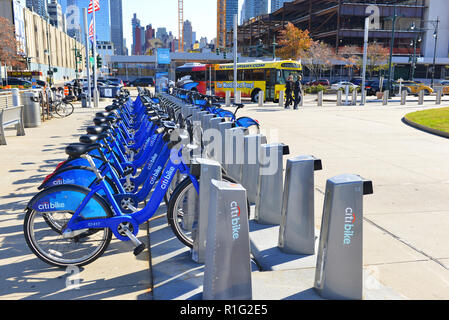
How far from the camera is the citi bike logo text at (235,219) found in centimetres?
280

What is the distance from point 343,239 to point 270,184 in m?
1.64

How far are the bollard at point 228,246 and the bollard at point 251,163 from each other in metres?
2.18

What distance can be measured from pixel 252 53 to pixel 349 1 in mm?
23868

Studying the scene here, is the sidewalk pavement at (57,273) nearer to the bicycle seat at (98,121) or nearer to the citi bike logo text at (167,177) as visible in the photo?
the citi bike logo text at (167,177)

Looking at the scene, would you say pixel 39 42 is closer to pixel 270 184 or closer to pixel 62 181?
pixel 62 181

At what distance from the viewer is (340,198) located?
2928mm

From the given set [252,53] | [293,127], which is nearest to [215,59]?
[252,53]

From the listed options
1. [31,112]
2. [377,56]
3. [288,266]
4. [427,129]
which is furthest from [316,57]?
[288,266]

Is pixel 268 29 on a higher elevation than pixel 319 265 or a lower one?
higher

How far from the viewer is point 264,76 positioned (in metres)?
28.9

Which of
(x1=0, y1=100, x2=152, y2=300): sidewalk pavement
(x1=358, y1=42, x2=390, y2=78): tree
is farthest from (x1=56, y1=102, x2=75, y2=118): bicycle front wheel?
(x1=358, y1=42, x2=390, y2=78): tree

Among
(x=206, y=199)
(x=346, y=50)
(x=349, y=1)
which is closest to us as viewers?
(x=206, y=199)

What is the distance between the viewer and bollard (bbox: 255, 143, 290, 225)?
4.43m
